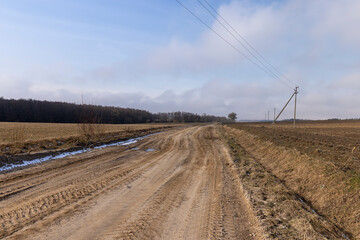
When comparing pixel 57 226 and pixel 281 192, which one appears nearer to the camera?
pixel 57 226

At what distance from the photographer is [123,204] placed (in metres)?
5.39

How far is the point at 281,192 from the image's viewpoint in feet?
20.4

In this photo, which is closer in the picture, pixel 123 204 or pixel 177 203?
pixel 123 204

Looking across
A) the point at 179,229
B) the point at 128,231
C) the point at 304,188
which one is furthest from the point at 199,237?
the point at 304,188

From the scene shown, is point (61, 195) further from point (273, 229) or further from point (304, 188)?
point (304, 188)

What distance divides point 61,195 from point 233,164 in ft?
23.2

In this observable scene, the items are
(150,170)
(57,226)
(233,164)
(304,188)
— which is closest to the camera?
(57,226)

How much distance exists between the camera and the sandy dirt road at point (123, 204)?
13.2ft

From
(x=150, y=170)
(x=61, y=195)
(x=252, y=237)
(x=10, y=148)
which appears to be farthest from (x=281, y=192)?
(x=10, y=148)

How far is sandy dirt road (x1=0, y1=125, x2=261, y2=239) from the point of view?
403 cm

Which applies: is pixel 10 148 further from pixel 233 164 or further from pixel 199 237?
pixel 199 237

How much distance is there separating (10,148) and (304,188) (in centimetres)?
1542

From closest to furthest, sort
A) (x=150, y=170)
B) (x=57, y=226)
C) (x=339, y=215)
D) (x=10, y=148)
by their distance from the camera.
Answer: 1. (x=57, y=226)
2. (x=339, y=215)
3. (x=150, y=170)
4. (x=10, y=148)

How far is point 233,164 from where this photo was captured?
10164 mm
